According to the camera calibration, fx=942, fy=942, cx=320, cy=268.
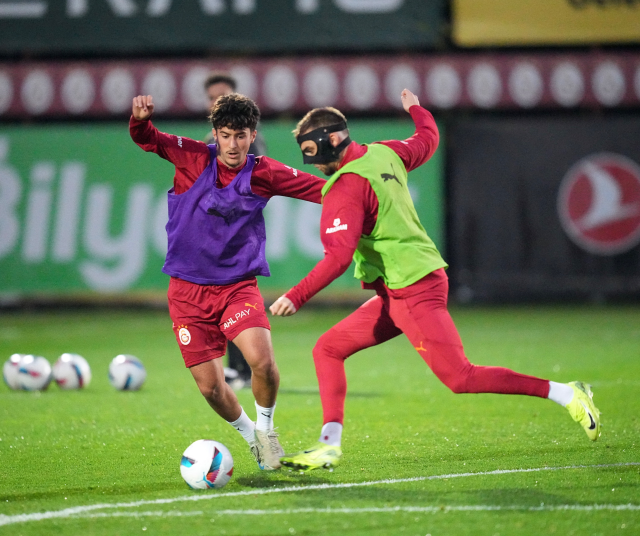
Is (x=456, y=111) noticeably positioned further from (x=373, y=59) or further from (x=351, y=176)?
(x=351, y=176)

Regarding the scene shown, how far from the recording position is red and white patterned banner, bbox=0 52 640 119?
15.3m

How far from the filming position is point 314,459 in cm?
492

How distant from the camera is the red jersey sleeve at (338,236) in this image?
4.81 metres

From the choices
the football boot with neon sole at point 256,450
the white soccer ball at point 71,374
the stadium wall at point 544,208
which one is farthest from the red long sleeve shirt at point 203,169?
the stadium wall at point 544,208

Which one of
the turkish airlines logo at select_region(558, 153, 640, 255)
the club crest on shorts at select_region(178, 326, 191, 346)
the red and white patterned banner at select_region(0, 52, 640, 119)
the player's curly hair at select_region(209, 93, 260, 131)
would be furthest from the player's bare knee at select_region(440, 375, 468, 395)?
the turkish airlines logo at select_region(558, 153, 640, 255)

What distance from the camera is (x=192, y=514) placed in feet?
14.7

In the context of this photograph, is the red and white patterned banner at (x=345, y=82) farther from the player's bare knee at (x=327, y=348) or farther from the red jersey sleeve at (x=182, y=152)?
the player's bare knee at (x=327, y=348)

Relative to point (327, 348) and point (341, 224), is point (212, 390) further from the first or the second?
point (341, 224)

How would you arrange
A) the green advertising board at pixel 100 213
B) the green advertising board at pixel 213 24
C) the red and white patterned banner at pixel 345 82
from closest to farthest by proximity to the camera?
the green advertising board at pixel 213 24 → the red and white patterned banner at pixel 345 82 → the green advertising board at pixel 100 213

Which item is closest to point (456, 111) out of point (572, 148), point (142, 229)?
point (572, 148)

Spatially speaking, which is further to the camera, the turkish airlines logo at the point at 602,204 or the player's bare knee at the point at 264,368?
the turkish airlines logo at the point at 602,204

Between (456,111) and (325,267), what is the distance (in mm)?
12460

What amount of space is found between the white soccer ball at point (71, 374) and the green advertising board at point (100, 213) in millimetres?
7025

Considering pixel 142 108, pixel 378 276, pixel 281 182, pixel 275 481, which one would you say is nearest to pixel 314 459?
pixel 275 481
